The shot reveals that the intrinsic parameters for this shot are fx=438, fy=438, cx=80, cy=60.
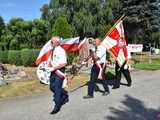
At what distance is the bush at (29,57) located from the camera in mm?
29684

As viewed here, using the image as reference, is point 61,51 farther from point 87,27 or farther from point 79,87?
point 87,27

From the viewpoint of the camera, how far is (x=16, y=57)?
3388cm

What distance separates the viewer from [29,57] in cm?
3034

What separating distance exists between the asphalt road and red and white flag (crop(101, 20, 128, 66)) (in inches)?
41.8

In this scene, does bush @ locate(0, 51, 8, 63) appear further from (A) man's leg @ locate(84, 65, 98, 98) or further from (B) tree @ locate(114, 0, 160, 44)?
(A) man's leg @ locate(84, 65, 98, 98)

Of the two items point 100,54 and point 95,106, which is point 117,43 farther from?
point 95,106

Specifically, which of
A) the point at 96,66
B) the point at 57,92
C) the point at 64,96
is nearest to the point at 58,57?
the point at 57,92

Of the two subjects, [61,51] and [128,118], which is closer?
[128,118]

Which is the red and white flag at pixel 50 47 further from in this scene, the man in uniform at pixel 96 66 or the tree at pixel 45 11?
the tree at pixel 45 11

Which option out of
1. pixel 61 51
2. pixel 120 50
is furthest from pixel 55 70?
pixel 120 50

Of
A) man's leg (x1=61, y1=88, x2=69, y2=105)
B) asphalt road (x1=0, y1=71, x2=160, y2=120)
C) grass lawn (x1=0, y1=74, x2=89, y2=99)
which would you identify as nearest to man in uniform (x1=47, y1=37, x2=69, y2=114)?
asphalt road (x1=0, y1=71, x2=160, y2=120)

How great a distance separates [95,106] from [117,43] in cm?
350

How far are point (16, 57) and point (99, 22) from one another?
70.3 feet

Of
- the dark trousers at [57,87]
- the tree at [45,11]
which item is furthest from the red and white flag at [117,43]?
the tree at [45,11]
